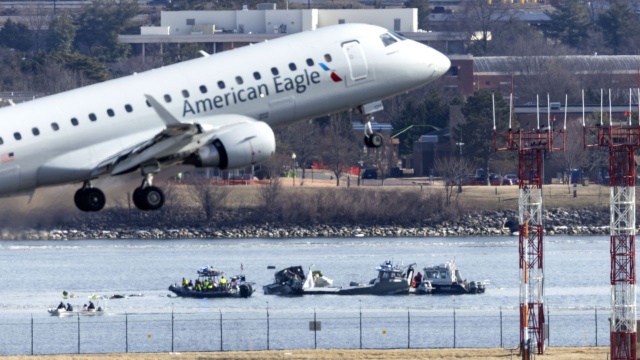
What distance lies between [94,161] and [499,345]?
5661cm

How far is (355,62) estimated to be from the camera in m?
80.8

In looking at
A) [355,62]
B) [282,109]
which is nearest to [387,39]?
[355,62]

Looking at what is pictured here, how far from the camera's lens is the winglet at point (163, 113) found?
74.1m

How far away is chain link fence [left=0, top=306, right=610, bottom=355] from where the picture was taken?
130125 mm

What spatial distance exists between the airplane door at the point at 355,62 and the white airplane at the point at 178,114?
0.04m

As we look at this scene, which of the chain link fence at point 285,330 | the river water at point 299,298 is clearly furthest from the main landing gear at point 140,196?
the river water at point 299,298

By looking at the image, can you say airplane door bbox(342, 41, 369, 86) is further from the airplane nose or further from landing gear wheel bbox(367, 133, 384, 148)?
the airplane nose

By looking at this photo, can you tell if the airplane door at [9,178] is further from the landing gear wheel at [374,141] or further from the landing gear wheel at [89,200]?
the landing gear wheel at [374,141]

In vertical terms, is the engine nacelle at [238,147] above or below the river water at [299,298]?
above

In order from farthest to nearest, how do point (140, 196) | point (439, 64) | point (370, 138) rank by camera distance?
point (439, 64)
point (370, 138)
point (140, 196)

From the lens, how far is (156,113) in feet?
250

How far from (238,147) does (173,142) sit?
242 cm

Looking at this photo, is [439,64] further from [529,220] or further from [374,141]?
[529,220]

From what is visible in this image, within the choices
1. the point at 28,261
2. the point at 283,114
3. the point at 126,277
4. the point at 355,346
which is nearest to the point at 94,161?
the point at 283,114
